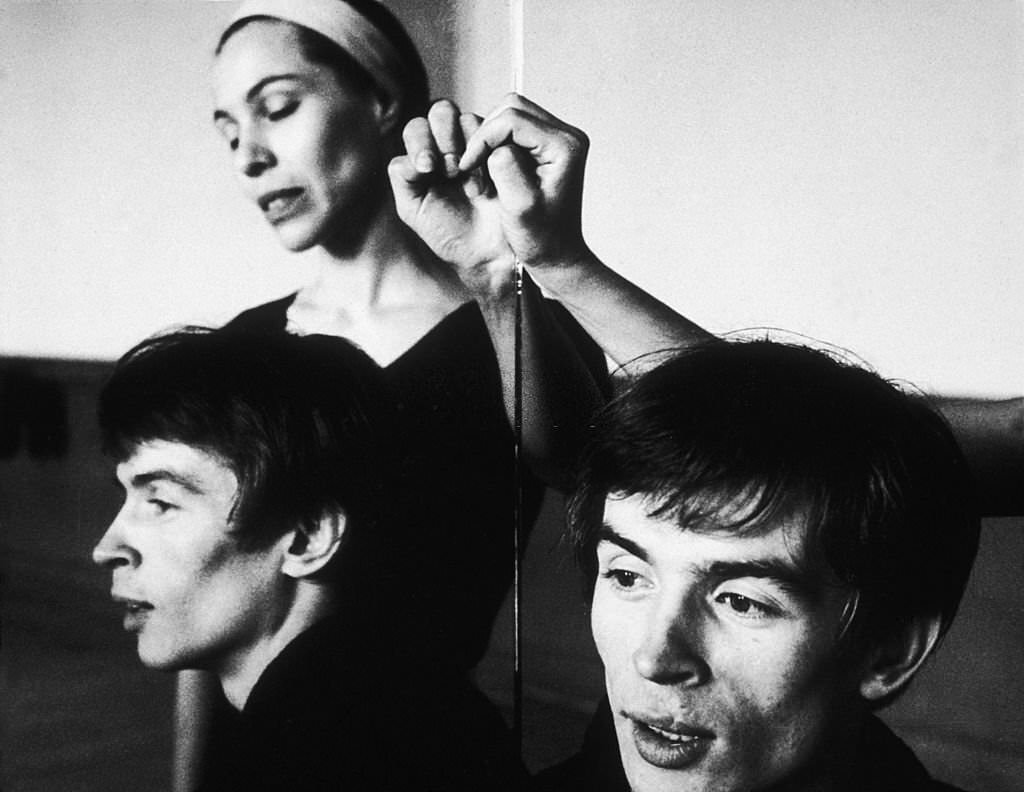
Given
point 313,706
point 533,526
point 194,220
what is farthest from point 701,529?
point 194,220

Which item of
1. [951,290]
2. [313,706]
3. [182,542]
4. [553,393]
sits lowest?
[313,706]

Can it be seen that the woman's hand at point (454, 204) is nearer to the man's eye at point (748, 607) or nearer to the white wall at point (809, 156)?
the white wall at point (809, 156)

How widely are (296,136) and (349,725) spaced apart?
3.20 feet

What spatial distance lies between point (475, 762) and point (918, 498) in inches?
32.8

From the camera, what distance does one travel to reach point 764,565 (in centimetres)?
148

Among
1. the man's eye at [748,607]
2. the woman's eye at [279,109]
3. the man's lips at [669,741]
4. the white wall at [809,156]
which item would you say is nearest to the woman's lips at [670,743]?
the man's lips at [669,741]

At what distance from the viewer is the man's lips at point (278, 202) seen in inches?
65.5

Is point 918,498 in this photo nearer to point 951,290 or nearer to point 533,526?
point 951,290

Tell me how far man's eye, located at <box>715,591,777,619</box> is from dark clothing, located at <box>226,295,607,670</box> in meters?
0.35

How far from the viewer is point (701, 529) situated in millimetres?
1497

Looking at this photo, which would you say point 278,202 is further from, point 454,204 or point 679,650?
point 679,650

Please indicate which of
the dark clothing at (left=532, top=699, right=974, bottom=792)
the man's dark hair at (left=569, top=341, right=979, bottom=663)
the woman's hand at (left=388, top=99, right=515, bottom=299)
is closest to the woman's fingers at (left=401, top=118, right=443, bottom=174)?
the woman's hand at (left=388, top=99, right=515, bottom=299)

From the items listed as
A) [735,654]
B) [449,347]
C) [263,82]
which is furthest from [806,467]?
[263,82]

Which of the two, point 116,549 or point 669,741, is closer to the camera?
point 669,741
